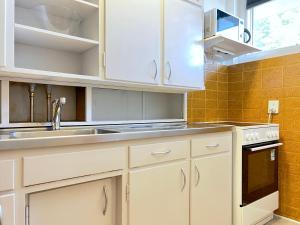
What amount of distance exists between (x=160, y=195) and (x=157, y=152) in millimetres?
272

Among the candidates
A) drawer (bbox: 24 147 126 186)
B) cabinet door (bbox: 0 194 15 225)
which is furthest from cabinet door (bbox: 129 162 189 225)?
cabinet door (bbox: 0 194 15 225)

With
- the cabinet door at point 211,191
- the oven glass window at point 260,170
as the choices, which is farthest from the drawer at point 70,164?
the oven glass window at point 260,170

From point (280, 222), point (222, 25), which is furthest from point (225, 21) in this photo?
point (280, 222)

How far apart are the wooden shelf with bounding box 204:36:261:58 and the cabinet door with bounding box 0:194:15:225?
187 centimetres

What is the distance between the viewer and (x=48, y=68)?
61.7 inches

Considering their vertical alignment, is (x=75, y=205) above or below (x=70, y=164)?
below

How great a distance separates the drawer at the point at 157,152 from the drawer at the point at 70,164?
7 centimetres

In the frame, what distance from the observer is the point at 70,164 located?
1049 mm

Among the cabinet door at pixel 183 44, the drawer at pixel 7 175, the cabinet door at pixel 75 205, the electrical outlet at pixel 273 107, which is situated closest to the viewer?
the drawer at pixel 7 175

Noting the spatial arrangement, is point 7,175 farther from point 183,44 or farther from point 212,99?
point 212,99

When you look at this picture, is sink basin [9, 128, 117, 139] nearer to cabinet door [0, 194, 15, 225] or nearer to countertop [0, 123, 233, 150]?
countertop [0, 123, 233, 150]

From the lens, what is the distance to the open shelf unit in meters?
1.42

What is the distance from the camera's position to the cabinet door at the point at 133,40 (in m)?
1.47

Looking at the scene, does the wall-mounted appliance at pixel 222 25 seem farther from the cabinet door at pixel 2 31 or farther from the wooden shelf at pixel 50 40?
the cabinet door at pixel 2 31
